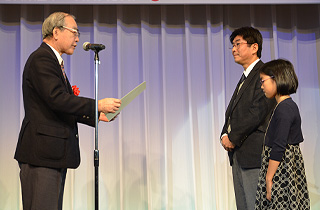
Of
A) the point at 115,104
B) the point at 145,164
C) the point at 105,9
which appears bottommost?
the point at 145,164

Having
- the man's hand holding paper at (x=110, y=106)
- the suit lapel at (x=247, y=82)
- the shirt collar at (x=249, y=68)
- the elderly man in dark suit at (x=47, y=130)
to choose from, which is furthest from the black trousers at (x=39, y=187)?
the shirt collar at (x=249, y=68)

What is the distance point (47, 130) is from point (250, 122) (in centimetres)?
129

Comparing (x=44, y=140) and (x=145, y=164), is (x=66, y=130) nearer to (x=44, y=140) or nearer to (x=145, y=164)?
(x=44, y=140)

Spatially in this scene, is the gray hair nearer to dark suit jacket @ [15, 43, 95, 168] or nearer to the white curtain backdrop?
dark suit jacket @ [15, 43, 95, 168]

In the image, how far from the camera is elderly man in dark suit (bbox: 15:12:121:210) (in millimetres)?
2090

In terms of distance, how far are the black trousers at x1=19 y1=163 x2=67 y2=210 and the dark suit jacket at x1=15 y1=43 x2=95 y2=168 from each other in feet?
0.14

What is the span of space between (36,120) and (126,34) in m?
2.39

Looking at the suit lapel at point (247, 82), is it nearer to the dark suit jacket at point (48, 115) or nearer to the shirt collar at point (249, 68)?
the shirt collar at point (249, 68)

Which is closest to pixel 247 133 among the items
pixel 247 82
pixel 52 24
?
pixel 247 82

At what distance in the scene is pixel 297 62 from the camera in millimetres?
4457

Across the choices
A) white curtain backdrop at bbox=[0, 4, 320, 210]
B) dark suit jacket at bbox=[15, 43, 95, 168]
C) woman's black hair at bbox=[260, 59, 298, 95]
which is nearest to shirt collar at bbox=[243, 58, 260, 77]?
woman's black hair at bbox=[260, 59, 298, 95]

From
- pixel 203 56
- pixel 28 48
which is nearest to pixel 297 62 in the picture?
pixel 203 56

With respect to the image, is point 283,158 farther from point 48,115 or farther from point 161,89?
point 161,89

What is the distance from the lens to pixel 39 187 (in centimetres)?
208
